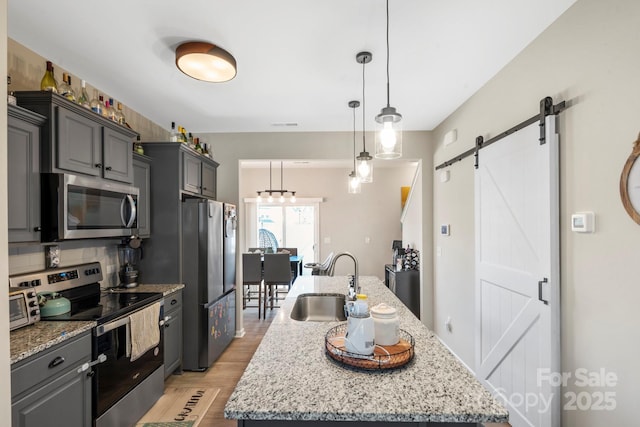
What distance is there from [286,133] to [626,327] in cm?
342

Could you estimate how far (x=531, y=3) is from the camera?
152 centimetres

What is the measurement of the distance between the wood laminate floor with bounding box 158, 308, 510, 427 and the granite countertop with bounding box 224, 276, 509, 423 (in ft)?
4.69

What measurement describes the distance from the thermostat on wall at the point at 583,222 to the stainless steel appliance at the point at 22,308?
9.61ft

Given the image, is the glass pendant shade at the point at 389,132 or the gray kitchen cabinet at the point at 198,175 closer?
the glass pendant shade at the point at 389,132

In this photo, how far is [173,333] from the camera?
2.61 meters

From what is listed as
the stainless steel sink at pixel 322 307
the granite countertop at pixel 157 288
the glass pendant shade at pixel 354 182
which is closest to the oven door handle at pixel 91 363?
the granite countertop at pixel 157 288

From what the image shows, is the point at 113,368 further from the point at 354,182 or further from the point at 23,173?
the point at 354,182

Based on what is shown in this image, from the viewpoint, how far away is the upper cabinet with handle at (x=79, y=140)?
1.64 meters

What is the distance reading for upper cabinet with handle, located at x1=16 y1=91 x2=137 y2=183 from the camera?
5.39 feet

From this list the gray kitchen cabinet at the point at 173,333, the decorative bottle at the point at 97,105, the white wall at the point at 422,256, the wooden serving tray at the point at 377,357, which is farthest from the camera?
the white wall at the point at 422,256

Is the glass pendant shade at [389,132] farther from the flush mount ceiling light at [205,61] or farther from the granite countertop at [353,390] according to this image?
the flush mount ceiling light at [205,61]

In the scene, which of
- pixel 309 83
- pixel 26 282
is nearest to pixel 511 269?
pixel 309 83

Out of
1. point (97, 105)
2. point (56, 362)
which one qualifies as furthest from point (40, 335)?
point (97, 105)

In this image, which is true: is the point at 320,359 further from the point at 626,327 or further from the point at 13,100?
the point at 13,100
